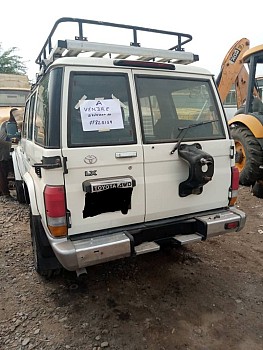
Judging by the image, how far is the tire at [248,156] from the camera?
18.3ft

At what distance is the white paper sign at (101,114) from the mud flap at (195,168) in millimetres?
655

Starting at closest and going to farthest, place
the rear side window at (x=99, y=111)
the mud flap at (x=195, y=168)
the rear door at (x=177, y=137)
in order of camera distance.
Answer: the rear side window at (x=99, y=111) → the mud flap at (x=195, y=168) → the rear door at (x=177, y=137)

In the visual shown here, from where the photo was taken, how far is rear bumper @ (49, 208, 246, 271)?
7.55 ft

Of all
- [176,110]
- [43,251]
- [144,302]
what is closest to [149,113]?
[176,110]

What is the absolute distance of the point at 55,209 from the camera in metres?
2.34

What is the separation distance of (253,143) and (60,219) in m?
4.52

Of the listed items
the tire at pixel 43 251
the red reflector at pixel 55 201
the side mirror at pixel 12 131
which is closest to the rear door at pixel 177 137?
the red reflector at pixel 55 201

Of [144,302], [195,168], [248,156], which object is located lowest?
[144,302]

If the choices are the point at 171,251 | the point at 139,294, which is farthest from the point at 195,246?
the point at 139,294

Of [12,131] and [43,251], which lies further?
[12,131]

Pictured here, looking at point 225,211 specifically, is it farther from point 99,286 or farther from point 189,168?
point 99,286

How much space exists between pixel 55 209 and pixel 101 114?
883mm

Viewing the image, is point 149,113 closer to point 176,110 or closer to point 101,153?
point 176,110

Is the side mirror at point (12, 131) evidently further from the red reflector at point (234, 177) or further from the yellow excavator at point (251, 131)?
the yellow excavator at point (251, 131)
